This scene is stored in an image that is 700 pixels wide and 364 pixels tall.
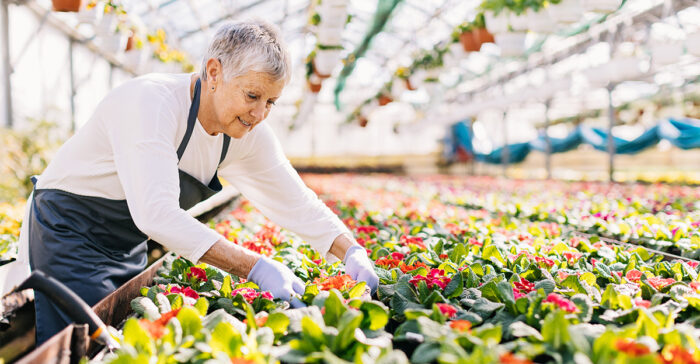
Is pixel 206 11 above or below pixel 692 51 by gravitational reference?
above

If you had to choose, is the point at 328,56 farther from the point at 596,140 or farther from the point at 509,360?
the point at 596,140

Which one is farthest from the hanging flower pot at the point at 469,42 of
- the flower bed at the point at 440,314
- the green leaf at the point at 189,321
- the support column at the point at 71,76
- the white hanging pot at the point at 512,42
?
the support column at the point at 71,76

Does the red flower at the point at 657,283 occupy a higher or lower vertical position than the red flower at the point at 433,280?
lower

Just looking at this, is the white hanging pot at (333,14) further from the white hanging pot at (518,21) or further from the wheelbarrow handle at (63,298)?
the wheelbarrow handle at (63,298)

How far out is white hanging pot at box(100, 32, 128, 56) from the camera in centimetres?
529

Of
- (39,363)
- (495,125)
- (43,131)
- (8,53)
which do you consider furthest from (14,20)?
(495,125)

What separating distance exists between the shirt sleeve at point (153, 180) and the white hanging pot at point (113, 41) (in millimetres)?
4412

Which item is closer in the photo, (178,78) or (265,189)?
(178,78)

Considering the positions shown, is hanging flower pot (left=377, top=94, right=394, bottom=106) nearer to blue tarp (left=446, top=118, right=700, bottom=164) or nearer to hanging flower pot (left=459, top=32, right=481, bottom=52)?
blue tarp (left=446, top=118, right=700, bottom=164)

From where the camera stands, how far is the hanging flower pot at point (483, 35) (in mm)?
5992

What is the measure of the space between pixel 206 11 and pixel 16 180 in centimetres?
626

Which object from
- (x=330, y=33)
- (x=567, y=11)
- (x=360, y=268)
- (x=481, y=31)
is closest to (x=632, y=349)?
(x=360, y=268)

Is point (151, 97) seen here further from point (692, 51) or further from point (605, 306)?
point (692, 51)

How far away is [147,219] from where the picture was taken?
4.51ft
